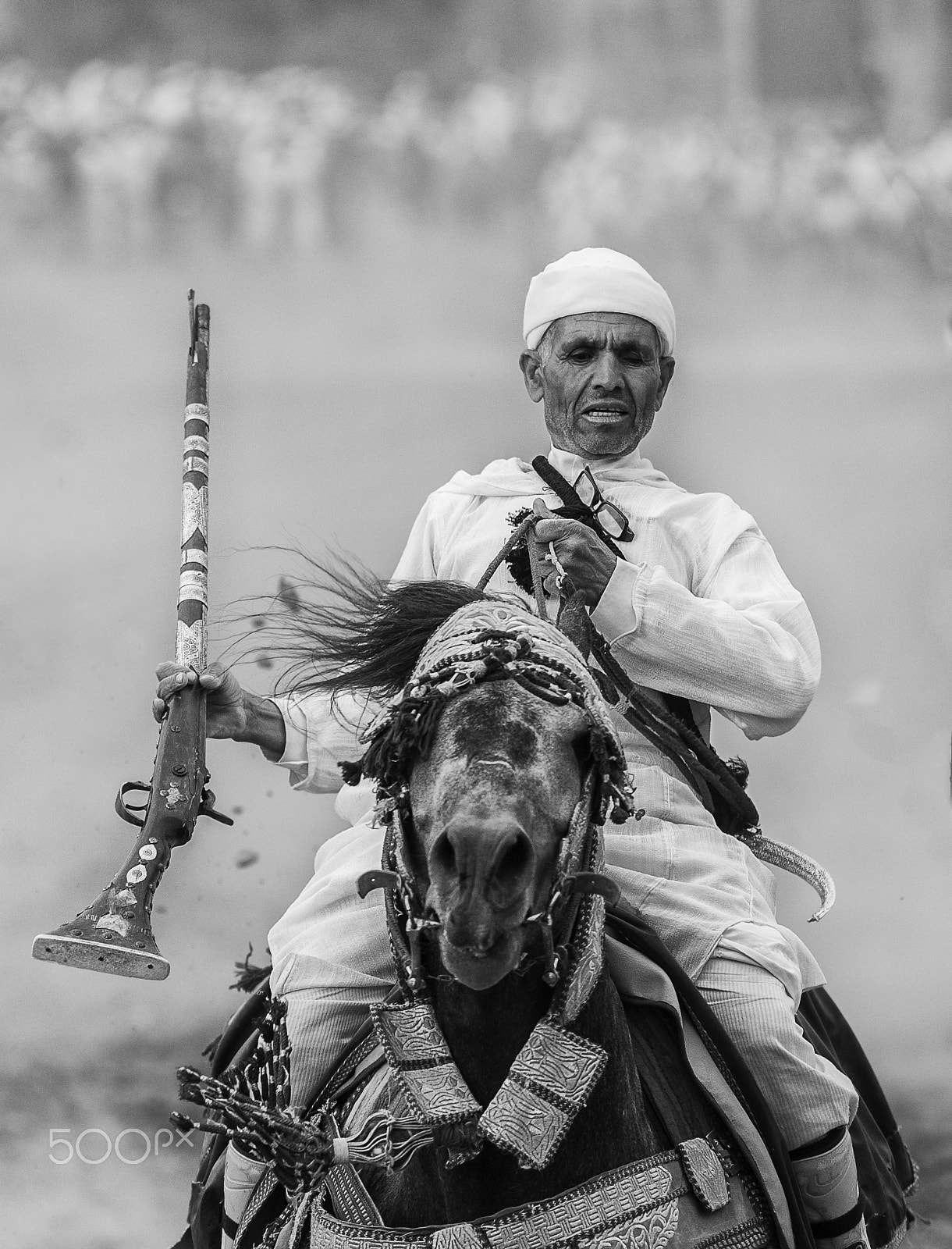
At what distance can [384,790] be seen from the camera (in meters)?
2.20

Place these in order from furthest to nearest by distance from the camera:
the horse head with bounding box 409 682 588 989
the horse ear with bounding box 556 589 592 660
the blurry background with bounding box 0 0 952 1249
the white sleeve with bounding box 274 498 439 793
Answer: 1. the blurry background with bounding box 0 0 952 1249
2. the white sleeve with bounding box 274 498 439 793
3. the horse ear with bounding box 556 589 592 660
4. the horse head with bounding box 409 682 588 989

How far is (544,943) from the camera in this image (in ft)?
6.93

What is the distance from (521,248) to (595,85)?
0.82 metres

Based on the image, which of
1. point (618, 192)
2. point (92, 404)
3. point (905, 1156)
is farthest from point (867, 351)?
point (905, 1156)

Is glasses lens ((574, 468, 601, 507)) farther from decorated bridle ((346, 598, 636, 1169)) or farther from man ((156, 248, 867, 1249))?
decorated bridle ((346, 598, 636, 1169))

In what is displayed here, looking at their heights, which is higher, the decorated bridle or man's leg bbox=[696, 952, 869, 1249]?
the decorated bridle

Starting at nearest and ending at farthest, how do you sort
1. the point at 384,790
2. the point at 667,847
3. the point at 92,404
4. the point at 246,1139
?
the point at 384,790 → the point at 246,1139 → the point at 667,847 → the point at 92,404

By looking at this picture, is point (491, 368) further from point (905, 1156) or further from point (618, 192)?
point (905, 1156)

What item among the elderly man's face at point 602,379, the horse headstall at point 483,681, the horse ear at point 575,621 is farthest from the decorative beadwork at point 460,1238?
the elderly man's face at point 602,379

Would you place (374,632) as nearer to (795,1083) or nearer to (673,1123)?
(673,1123)

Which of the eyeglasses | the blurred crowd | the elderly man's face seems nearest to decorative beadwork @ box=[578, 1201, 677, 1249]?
the eyeglasses

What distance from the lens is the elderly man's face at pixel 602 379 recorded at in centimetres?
369

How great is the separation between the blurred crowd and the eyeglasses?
11.4ft

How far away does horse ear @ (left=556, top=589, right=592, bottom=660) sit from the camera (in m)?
2.82
